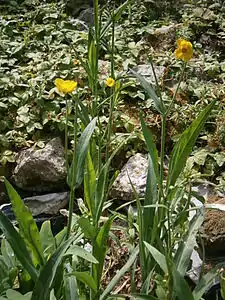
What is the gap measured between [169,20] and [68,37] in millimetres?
686

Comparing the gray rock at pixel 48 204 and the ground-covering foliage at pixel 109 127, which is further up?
the ground-covering foliage at pixel 109 127

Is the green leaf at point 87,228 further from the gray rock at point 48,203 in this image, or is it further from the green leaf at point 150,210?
the gray rock at point 48,203

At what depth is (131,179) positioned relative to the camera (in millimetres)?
2229


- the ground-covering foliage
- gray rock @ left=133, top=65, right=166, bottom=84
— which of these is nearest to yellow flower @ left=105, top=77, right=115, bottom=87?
the ground-covering foliage

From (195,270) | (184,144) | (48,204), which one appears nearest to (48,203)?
(48,204)

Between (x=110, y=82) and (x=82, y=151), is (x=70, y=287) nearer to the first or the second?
(x=82, y=151)

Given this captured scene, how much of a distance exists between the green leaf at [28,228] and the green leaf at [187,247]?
1.02ft

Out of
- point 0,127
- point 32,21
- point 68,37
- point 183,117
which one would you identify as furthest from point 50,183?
point 32,21

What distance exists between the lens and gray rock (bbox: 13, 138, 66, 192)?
2350 millimetres

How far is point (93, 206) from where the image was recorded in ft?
4.26

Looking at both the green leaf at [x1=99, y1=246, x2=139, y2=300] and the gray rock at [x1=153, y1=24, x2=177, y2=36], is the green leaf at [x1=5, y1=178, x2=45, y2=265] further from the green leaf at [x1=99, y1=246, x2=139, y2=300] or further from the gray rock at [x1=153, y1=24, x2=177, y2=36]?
the gray rock at [x1=153, y1=24, x2=177, y2=36]

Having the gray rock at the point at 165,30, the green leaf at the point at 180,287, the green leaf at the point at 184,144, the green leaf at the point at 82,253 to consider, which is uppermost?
the green leaf at the point at 184,144

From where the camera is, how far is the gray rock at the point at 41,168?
7.71ft

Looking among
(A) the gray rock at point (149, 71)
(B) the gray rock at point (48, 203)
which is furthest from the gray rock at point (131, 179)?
(A) the gray rock at point (149, 71)
